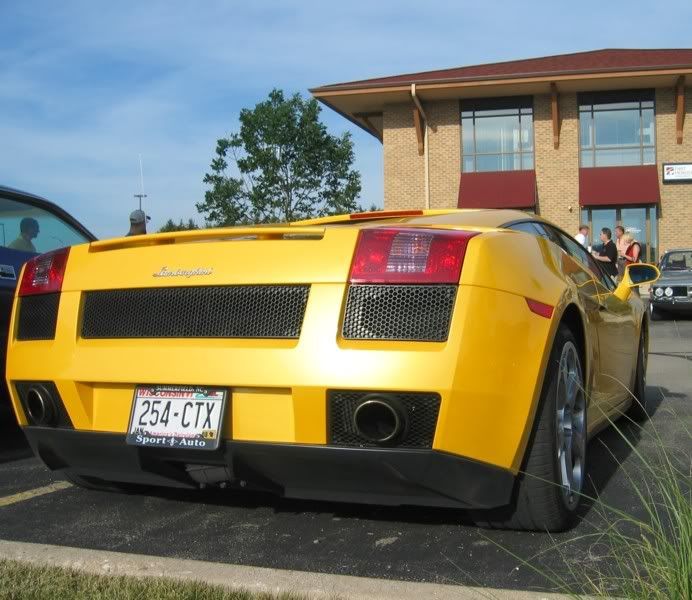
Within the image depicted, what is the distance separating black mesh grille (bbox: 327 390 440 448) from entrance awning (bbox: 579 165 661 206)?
26159 mm

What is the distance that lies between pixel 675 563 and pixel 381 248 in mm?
1324

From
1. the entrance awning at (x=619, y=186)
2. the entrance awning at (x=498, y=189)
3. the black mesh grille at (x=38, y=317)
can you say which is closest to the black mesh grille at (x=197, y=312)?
the black mesh grille at (x=38, y=317)

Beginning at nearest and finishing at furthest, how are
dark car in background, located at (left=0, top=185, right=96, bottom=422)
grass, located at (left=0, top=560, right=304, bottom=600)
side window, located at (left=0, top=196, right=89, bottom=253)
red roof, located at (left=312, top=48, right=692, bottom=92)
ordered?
grass, located at (left=0, top=560, right=304, bottom=600), dark car in background, located at (left=0, top=185, right=96, bottom=422), side window, located at (left=0, top=196, right=89, bottom=253), red roof, located at (left=312, top=48, right=692, bottom=92)

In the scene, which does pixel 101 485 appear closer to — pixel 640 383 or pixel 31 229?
pixel 31 229

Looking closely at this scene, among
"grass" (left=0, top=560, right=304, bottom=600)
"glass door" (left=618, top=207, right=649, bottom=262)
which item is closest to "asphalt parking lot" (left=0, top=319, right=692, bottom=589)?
"grass" (left=0, top=560, right=304, bottom=600)

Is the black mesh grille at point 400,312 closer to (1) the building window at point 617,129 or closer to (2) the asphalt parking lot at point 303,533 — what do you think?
(2) the asphalt parking lot at point 303,533

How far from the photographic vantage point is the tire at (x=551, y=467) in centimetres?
296

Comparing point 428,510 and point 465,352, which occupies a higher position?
point 465,352

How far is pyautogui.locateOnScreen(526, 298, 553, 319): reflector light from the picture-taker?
2.93m

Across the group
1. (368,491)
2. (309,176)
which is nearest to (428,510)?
(368,491)

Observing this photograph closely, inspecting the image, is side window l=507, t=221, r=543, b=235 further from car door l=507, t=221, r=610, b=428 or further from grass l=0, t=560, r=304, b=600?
grass l=0, t=560, r=304, b=600

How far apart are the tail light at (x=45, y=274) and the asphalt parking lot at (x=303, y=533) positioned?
92cm

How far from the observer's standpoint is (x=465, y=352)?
2.66m

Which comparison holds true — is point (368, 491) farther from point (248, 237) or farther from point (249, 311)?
point (248, 237)
